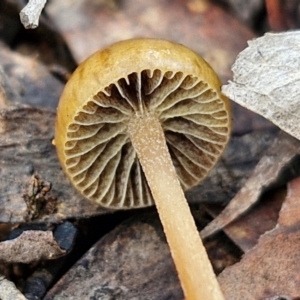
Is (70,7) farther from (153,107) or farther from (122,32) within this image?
(153,107)

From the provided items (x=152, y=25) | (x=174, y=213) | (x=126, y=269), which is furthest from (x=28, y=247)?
(x=152, y=25)

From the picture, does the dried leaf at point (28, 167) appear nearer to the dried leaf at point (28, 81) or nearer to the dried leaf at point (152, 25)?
the dried leaf at point (28, 81)

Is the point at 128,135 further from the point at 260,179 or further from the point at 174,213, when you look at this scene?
the point at 260,179

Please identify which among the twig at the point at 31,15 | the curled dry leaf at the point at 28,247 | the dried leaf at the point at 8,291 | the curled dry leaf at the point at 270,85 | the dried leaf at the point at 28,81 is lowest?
the dried leaf at the point at 8,291

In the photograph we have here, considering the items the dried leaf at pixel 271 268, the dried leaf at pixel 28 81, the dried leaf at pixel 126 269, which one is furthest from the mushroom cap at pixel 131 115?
the dried leaf at pixel 28 81

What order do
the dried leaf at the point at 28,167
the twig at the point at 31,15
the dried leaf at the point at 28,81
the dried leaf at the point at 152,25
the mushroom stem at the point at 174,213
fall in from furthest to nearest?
the dried leaf at the point at 152,25
the dried leaf at the point at 28,81
the dried leaf at the point at 28,167
the twig at the point at 31,15
the mushroom stem at the point at 174,213

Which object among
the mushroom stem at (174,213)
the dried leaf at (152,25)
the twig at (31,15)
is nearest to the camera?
the mushroom stem at (174,213)

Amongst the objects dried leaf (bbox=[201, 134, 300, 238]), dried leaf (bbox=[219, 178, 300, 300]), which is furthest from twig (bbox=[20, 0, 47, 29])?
dried leaf (bbox=[219, 178, 300, 300])

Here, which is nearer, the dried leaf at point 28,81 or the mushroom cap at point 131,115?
the mushroom cap at point 131,115
